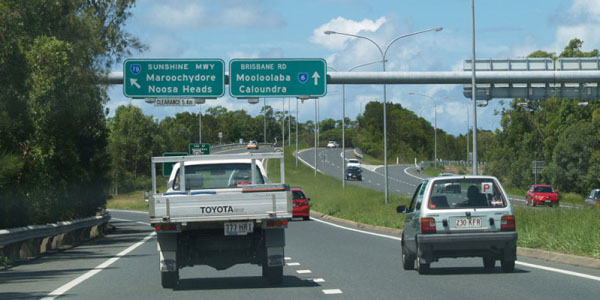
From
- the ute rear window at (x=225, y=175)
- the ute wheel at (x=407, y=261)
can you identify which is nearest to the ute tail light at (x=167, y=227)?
the ute rear window at (x=225, y=175)

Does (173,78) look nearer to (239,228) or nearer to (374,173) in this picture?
(239,228)

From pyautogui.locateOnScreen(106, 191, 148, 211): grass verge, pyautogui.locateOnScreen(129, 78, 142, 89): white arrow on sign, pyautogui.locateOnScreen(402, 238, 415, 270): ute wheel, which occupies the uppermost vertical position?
pyautogui.locateOnScreen(129, 78, 142, 89): white arrow on sign

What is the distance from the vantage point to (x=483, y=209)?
14172 mm

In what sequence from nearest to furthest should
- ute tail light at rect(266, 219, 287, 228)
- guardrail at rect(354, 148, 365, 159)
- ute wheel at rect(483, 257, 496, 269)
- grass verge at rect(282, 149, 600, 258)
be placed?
ute tail light at rect(266, 219, 287, 228) → ute wheel at rect(483, 257, 496, 269) → grass verge at rect(282, 149, 600, 258) → guardrail at rect(354, 148, 365, 159)

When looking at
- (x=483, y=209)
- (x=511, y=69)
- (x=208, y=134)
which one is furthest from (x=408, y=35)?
(x=208, y=134)

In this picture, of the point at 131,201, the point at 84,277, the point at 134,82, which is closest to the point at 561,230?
the point at 84,277

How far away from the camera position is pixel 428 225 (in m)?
14.2

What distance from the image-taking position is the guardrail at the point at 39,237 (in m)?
19.2

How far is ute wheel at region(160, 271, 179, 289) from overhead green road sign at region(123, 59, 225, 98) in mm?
18555

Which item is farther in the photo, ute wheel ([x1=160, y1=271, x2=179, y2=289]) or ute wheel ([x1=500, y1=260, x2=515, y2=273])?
ute wheel ([x1=500, y1=260, x2=515, y2=273])

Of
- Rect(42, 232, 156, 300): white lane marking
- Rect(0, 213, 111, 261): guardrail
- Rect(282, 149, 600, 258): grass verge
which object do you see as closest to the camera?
Rect(42, 232, 156, 300): white lane marking

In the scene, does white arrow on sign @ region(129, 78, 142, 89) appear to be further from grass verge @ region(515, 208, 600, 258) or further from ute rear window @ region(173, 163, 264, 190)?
ute rear window @ region(173, 163, 264, 190)

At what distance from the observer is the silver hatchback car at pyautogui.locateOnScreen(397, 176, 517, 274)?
45.9 ft

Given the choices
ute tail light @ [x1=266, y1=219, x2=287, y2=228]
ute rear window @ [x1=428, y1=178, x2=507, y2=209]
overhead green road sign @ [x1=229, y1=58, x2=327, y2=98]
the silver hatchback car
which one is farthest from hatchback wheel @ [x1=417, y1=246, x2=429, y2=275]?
overhead green road sign @ [x1=229, y1=58, x2=327, y2=98]
